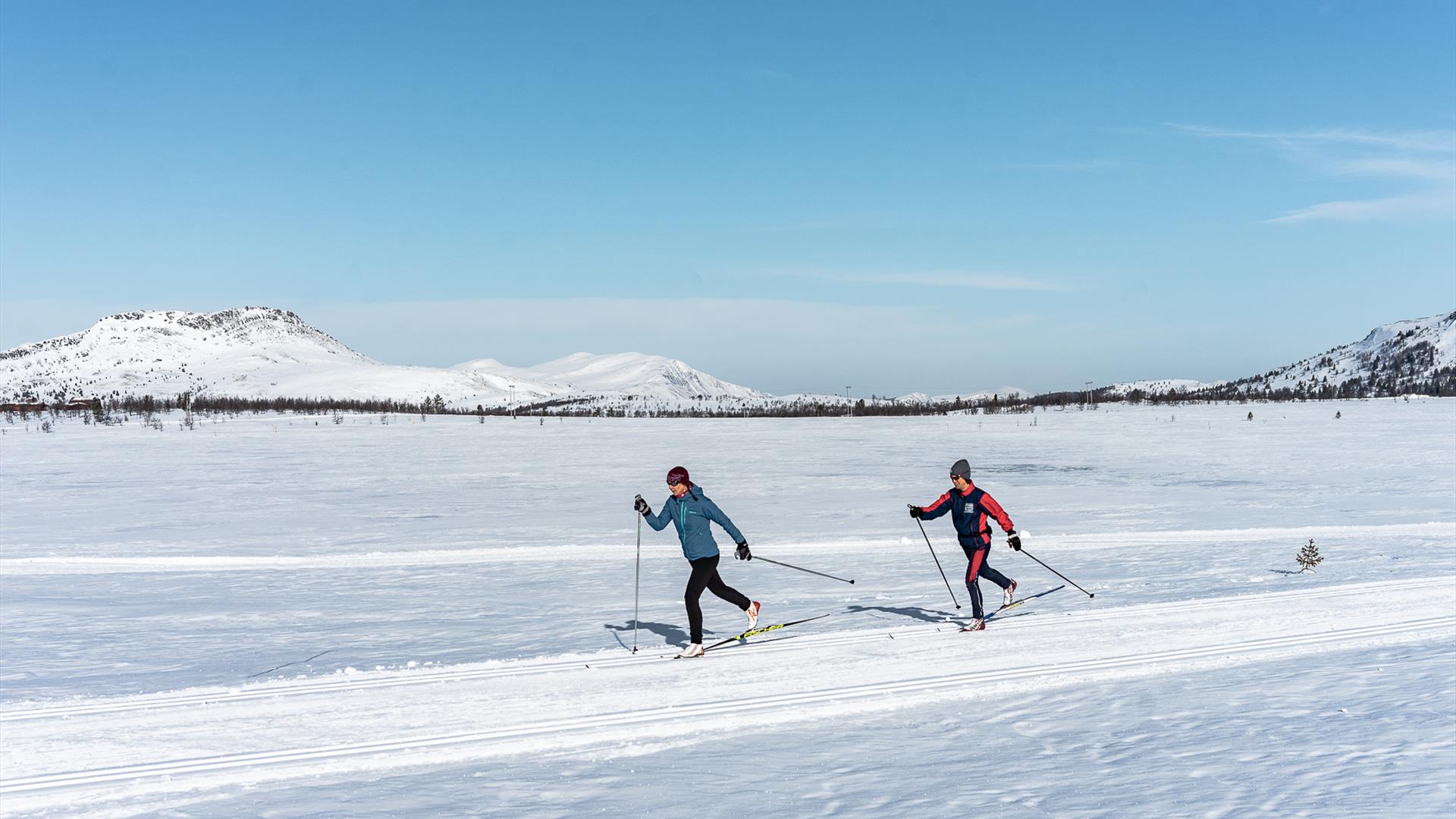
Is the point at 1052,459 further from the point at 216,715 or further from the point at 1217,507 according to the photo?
the point at 216,715

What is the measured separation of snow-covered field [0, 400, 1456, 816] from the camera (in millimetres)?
5852

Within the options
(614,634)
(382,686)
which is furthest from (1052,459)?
(382,686)

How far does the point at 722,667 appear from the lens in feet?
28.6

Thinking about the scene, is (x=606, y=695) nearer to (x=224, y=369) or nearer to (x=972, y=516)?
(x=972, y=516)

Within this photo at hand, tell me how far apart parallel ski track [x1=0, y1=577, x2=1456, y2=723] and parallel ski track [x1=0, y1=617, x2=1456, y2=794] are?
4.72ft

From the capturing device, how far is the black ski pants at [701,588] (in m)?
9.20

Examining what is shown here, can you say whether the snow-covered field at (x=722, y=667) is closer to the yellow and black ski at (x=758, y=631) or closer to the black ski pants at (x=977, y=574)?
the yellow and black ski at (x=758, y=631)

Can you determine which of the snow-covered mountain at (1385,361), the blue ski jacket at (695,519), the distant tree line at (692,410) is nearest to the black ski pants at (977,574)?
the blue ski jacket at (695,519)

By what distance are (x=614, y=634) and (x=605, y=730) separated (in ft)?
11.4

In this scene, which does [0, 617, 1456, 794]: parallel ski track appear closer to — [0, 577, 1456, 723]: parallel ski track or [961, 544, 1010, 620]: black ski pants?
[0, 577, 1456, 723]: parallel ski track

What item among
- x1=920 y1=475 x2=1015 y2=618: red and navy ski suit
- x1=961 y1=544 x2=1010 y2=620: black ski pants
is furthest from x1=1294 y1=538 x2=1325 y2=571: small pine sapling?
x1=920 y1=475 x2=1015 y2=618: red and navy ski suit

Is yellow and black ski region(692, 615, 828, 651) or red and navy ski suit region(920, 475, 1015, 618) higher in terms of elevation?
red and navy ski suit region(920, 475, 1015, 618)

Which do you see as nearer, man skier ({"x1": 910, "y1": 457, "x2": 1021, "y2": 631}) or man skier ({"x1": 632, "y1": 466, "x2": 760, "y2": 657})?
man skier ({"x1": 632, "y1": 466, "x2": 760, "y2": 657})

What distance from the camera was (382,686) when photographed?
815 centimetres
